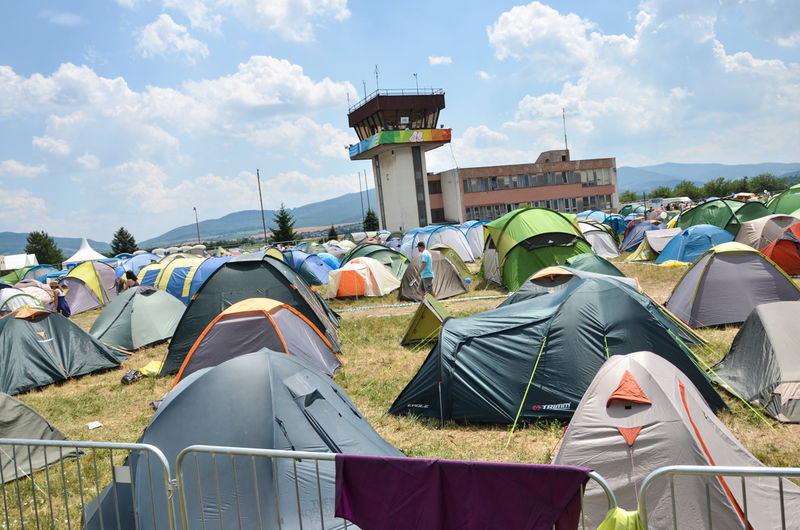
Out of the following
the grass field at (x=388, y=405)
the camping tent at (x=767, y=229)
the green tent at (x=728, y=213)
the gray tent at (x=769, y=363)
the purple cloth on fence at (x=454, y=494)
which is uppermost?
the green tent at (x=728, y=213)

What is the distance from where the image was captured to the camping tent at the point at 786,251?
1545cm

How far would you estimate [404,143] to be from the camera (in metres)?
54.3

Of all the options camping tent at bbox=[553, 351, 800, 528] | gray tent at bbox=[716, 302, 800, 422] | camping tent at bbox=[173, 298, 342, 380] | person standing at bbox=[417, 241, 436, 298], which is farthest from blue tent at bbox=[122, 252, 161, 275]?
camping tent at bbox=[553, 351, 800, 528]

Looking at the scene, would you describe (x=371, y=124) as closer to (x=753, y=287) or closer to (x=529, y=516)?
(x=753, y=287)

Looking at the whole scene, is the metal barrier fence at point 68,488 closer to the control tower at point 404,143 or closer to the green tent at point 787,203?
the green tent at point 787,203

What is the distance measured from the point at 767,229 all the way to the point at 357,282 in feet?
43.2

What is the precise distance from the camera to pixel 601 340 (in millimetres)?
6742

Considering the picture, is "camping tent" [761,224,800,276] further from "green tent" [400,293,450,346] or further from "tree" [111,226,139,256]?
"tree" [111,226,139,256]

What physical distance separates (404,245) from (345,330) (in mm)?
15588

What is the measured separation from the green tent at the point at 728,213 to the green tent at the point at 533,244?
8661mm

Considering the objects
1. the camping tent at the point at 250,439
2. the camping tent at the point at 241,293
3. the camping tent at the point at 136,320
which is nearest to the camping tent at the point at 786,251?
the camping tent at the point at 241,293

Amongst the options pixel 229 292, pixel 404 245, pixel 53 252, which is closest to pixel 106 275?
pixel 404 245

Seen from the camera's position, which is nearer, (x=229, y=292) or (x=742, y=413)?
(x=742, y=413)

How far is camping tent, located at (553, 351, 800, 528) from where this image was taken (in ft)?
13.0
